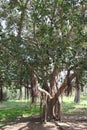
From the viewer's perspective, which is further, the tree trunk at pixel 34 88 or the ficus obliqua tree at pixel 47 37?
the tree trunk at pixel 34 88

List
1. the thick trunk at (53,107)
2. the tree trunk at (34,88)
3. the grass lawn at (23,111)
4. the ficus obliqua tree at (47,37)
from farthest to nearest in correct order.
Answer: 1. the grass lawn at (23,111)
2. the thick trunk at (53,107)
3. the tree trunk at (34,88)
4. the ficus obliqua tree at (47,37)

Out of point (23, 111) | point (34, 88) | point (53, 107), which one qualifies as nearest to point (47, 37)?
point (34, 88)

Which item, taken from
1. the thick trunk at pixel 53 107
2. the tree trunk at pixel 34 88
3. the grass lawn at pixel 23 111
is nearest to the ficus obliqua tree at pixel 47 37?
the tree trunk at pixel 34 88

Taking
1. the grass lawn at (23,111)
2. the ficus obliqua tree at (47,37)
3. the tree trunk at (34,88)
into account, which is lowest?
the grass lawn at (23,111)

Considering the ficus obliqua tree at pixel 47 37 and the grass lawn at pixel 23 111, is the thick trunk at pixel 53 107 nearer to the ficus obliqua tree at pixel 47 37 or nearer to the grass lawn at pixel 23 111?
the grass lawn at pixel 23 111

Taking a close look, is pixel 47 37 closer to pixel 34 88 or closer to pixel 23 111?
pixel 34 88

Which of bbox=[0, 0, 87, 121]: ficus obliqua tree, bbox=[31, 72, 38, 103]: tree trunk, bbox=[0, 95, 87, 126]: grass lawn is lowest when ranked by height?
bbox=[0, 95, 87, 126]: grass lawn

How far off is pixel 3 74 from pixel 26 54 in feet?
5.78

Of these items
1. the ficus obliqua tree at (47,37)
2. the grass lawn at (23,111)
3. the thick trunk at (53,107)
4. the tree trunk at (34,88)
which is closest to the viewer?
the ficus obliqua tree at (47,37)

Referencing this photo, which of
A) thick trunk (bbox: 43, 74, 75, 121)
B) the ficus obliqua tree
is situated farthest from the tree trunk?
thick trunk (bbox: 43, 74, 75, 121)

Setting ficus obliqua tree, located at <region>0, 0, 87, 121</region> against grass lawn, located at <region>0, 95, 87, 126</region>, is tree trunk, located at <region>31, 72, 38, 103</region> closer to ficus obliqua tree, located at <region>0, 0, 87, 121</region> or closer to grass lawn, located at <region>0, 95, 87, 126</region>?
ficus obliqua tree, located at <region>0, 0, 87, 121</region>

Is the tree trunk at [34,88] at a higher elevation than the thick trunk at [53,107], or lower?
higher

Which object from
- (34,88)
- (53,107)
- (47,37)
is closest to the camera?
(47,37)

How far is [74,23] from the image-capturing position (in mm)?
8188
